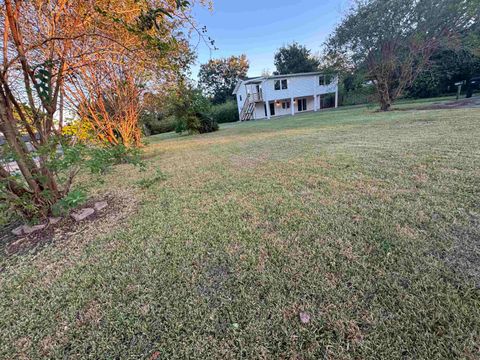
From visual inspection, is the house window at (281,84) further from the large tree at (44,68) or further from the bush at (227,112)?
the large tree at (44,68)

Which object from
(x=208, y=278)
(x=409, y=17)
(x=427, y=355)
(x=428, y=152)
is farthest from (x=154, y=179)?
(x=409, y=17)

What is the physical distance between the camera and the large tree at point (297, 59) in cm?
3212

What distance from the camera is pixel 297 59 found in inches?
1272

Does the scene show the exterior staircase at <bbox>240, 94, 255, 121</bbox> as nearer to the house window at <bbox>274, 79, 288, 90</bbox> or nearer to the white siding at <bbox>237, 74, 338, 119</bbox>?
the white siding at <bbox>237, 74, 338, 119</bbox>

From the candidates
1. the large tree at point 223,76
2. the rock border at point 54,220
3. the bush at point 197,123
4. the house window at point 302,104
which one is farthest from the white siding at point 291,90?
the rock border at point 54,220

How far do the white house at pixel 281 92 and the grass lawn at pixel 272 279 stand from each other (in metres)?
20.8

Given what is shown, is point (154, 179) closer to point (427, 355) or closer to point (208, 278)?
point (208, 278)

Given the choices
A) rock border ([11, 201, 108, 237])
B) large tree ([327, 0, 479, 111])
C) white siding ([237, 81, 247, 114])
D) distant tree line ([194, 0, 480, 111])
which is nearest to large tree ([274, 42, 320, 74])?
white siding ([237, 81, 247, 114])

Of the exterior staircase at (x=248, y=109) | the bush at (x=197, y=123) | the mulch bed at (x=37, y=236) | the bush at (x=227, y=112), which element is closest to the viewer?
the mulch bed at (x=37, y=236)

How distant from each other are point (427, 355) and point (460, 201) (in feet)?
6.88

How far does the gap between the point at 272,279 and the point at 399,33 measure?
16296 millimetres

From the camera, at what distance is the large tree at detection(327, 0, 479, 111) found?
11305 millimetres

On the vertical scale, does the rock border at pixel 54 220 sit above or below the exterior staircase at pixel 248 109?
below

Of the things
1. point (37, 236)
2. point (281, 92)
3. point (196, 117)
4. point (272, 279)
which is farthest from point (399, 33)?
point (37, 236)
